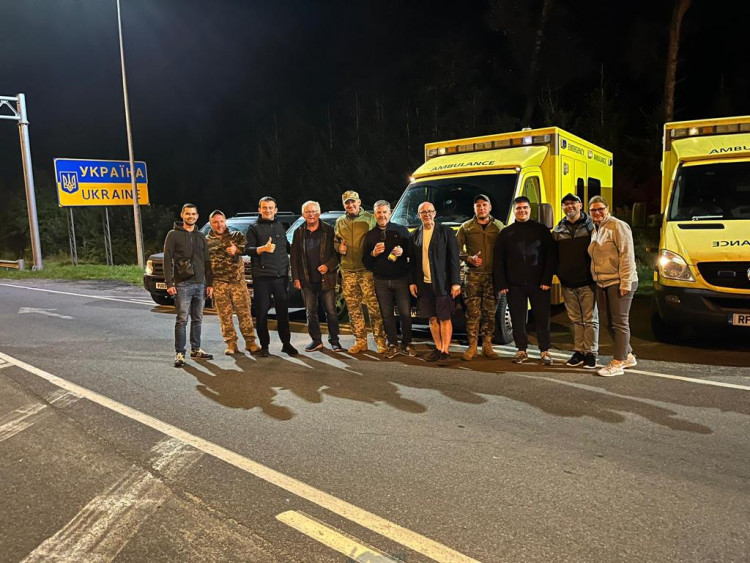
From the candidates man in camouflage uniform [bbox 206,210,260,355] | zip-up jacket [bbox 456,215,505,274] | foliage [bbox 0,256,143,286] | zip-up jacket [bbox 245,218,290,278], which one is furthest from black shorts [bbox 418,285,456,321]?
foliage [bbox 0,256,143,286]

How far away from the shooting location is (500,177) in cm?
807

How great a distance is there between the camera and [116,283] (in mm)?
18750

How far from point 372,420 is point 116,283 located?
622 inches

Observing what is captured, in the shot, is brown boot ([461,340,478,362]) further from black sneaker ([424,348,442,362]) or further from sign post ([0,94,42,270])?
sign post ([0,94,42,270])

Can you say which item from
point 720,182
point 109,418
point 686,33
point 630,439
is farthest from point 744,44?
point 109,418

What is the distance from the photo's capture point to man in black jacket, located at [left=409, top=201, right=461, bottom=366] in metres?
6.75

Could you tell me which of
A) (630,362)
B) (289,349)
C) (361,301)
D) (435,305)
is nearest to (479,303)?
(435,305)

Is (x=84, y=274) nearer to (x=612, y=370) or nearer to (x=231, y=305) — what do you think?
(x=231, y=305)

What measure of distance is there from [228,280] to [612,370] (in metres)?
4.50

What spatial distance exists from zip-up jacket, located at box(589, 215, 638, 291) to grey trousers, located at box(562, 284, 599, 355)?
22 centimetres

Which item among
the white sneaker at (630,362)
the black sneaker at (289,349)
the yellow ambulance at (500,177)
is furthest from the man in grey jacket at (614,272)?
the black sneaker at (289,349)

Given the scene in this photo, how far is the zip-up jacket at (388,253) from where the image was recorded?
7.06 meters

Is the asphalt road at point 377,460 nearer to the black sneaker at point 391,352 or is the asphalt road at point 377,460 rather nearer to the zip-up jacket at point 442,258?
the black sneaker at point 391,352

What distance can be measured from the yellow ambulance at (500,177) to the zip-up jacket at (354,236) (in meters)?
0.95
